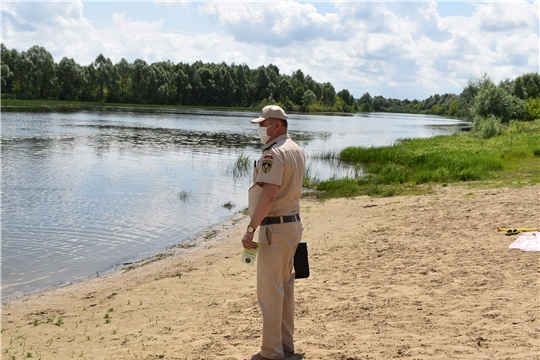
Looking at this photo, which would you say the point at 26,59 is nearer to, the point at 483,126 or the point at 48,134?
the point at 48,134

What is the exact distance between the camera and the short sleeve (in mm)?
4629

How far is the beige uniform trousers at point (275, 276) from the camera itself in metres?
4.81

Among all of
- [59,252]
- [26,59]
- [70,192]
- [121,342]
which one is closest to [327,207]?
[59,252]

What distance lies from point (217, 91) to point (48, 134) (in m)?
84.2

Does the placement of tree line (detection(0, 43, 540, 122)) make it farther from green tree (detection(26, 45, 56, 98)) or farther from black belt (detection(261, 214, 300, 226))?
black belt (detection(261, 214, 300, 226))

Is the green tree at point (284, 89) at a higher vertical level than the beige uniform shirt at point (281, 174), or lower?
higher

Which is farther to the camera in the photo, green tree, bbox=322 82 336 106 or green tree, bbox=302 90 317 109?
green tree, bbox=322 82 336 106

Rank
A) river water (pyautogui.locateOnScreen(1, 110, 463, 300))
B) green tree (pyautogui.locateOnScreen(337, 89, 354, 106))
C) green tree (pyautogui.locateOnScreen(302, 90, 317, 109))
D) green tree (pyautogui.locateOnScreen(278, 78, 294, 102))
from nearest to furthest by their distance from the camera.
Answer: river water (pyautogui.locateOnScreen(1, 110, 463, 300)) → green tree (pyautogui.locateOnScreen(278, 78, 294, 102)) → green tree (pyautogui.locateOnScreen(302, 90, 317, 109)) → green tree (pyautogui.locateOnScreen(337, 89, 354, 106))

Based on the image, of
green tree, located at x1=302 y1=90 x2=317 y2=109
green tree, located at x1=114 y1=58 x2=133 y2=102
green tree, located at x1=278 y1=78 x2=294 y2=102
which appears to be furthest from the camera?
green tree, located at x1=302 y1=90 x2=317 y2=109

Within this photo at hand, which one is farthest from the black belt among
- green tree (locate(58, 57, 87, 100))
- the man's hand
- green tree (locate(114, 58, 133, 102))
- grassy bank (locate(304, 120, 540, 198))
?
green tree (locate(114, 58, 133, 102))

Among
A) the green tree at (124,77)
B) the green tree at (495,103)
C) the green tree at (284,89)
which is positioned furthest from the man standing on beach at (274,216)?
the green tree at (284,89)

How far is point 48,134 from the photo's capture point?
39.8 m

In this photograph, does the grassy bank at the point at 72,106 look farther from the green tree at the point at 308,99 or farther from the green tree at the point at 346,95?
the green tree at the point at 346,95

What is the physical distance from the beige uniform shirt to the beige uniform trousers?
0.18 meters
